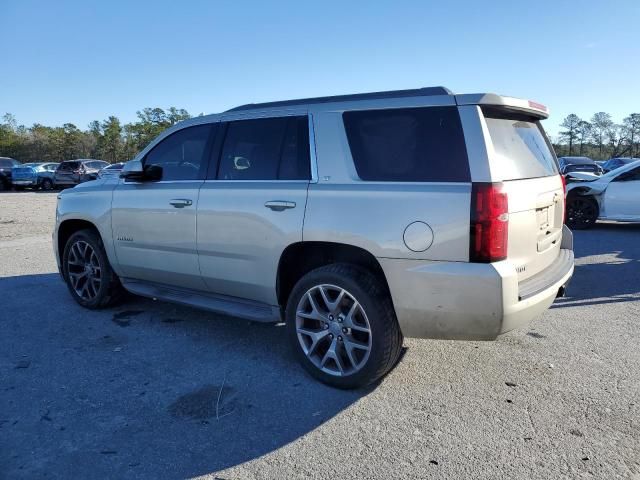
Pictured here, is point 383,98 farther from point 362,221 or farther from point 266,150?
point 266,150

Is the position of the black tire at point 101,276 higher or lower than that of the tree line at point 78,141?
lower

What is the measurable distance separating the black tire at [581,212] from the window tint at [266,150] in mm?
8998

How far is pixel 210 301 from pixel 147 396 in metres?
1.05

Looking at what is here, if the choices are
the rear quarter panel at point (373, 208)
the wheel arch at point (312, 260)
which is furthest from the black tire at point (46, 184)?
the rear quarter panel at point (373, 208)

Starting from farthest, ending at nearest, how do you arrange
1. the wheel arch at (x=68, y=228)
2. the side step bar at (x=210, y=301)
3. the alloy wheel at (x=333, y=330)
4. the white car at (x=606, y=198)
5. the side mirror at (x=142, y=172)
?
1. the white car at (x=606, y=198)
2. the wheel arch at (x=68, y=228)
3. the side mirror at (x=142, y=172)
4. the side step bar at (x=210, y=301)
5. the alloy wheel at (x=333, y=330)

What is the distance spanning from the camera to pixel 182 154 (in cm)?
450

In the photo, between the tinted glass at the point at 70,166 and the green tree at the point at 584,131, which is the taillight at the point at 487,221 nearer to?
the tinted glass at the point at 70,166

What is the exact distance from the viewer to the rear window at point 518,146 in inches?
122

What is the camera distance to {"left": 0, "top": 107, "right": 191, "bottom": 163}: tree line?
2490 inches

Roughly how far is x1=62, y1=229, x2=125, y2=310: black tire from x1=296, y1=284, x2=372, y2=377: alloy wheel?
2.50 metres

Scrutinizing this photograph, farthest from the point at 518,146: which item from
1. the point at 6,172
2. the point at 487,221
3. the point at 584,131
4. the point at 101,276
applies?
the point at 584,131

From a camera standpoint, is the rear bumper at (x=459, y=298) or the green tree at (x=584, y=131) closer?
the rear bumper at (x=459, y=298)

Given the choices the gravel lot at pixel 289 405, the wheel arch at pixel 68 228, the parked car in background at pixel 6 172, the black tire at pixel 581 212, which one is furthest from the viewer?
the parked car in background at pixel 6 172

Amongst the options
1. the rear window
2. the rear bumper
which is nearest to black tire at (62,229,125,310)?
the rear bumper
